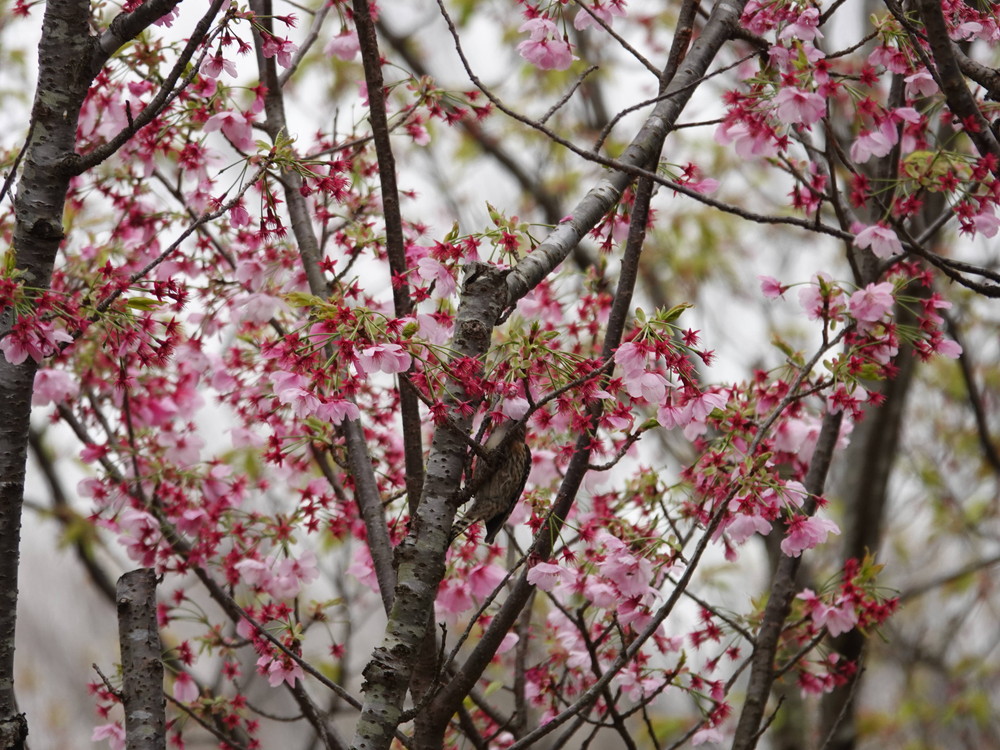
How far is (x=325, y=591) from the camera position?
11.0 m

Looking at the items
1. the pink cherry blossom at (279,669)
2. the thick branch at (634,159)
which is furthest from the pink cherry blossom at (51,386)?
the thick branch at (634,159)

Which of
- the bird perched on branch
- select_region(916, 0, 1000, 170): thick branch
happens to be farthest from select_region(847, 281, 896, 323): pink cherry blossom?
the bird perched on branch

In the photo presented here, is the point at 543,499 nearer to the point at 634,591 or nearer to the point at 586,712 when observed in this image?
the point at 634,591

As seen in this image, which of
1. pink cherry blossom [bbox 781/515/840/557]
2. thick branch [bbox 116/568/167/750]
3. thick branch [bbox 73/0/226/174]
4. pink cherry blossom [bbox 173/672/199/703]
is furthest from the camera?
pink cherry blossom [bbox 173/672/199/703]

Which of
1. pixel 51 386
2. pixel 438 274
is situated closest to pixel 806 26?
pixel 438 274

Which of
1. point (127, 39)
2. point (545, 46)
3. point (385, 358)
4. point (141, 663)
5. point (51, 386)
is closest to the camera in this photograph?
point (385, 358)

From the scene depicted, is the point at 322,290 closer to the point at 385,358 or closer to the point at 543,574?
the point at 385,358

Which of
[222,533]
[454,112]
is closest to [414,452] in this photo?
[222,533]

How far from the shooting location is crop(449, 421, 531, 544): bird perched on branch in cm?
233

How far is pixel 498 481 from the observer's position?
2.54 metres

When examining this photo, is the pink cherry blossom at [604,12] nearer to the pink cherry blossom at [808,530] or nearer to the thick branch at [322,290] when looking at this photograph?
the thick branch at [322,290]

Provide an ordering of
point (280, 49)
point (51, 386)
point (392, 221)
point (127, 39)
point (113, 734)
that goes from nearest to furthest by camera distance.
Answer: point (127, 39)
point (392, 221)
point (280, 49)
point (113, 734)
point (51, 386)

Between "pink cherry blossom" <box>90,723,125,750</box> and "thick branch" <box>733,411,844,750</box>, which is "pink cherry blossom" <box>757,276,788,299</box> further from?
"pink cherry blossom" <box>90,723,125,750</box>

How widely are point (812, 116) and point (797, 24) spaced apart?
0.29m
